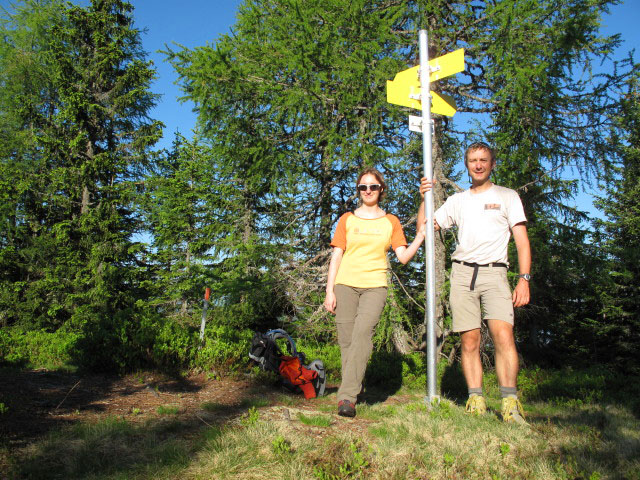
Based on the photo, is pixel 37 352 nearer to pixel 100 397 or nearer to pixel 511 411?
pixel 100 397

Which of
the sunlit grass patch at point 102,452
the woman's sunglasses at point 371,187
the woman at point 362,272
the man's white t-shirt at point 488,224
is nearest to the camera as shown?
the sunlit grass patch at point 102,452

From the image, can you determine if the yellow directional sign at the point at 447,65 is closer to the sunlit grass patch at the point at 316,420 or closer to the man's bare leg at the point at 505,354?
the man's bare leg at the point at 505,354

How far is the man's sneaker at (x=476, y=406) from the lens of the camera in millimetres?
3494

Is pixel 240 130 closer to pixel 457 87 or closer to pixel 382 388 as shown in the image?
pixel 457 87

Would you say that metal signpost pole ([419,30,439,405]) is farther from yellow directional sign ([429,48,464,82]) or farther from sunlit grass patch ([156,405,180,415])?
sunlit grass patch ([156,405,180,415])

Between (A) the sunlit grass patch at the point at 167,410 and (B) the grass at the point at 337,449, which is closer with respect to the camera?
(B) the grass at the point at 337,449

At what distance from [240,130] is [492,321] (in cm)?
625

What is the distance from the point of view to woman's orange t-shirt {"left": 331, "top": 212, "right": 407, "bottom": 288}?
3.87 m

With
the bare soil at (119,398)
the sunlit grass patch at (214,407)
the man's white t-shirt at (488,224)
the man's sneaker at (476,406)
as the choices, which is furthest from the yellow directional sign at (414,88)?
the sunlit grass patch at (214,407)

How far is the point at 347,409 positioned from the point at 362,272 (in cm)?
113

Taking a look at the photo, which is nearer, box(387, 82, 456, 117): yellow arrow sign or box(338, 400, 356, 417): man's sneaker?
box(338, 400, 356, 417): man's sneaker

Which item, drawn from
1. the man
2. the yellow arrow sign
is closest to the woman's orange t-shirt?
the man


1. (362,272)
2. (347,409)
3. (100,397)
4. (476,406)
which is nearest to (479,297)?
(476,406)

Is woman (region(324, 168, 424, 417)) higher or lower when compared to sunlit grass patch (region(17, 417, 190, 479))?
higher
